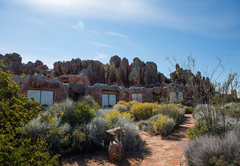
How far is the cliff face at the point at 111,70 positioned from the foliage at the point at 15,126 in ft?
122

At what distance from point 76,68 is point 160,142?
49647mm

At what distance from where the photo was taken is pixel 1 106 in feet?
7.13

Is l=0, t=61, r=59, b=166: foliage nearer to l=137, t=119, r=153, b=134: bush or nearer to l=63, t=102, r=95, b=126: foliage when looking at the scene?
l=63, t=102, r=95, b=126: foliage

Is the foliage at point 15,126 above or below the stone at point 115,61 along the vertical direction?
below

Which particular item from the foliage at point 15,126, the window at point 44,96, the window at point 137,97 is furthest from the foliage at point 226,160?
the window at point 137,97

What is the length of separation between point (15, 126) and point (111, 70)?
45.0 metres

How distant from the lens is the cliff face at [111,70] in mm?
42719

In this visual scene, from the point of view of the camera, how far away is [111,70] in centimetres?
4725

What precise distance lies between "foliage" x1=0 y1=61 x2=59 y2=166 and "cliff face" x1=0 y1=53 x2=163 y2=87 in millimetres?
37303

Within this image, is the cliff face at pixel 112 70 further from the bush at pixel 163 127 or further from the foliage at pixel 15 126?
the foliage at pixel 15 126

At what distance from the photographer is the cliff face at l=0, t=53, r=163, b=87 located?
140 feet

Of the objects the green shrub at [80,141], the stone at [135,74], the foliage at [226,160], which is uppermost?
the stone at [135,74]

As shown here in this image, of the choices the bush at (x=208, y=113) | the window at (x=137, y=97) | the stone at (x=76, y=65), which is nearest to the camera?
the bush at (x=208, y=113)

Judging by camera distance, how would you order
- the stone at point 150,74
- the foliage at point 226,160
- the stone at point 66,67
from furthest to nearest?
the stone at point 66,67 < the stone at point 150,74 < the foliage at point 226,160
